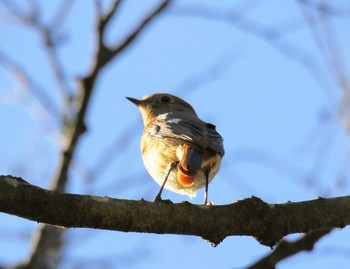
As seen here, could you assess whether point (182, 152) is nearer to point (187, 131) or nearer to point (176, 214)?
point (187, 131)

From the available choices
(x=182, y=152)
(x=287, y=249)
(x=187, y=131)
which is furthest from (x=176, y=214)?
(x=187, y=131)

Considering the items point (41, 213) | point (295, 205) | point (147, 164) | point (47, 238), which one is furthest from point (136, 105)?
point (41, 213)

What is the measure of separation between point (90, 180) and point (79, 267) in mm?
1559

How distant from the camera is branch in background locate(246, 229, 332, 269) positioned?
3271 mm

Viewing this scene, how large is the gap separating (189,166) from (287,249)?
1185 mm

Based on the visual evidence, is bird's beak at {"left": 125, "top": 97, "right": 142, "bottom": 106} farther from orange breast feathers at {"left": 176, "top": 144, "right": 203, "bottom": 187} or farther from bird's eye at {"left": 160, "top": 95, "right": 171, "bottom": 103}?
orange breast feathers at {"left": 176, "top": 144, "right": 203, "bottom": 187}

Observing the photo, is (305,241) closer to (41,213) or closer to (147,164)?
(41,213)

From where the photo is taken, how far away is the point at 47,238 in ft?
17.4

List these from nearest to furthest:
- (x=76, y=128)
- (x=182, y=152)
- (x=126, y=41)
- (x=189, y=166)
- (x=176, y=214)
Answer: (x=176, y=214) → (x=189, y=166) → (x=182, y=152) → (x=76, y=128) → (x=126, y=41)

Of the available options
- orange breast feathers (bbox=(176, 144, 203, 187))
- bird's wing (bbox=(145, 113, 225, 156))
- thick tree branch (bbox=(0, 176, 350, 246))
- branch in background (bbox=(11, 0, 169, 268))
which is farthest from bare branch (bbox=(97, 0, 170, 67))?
thick tree branch (bbox=(0, 176, 350, 246))

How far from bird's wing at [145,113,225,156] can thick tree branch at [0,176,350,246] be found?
1.19 metres

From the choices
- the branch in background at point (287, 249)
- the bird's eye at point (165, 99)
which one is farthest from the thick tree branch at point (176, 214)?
the bird's eye at point (165, 99)

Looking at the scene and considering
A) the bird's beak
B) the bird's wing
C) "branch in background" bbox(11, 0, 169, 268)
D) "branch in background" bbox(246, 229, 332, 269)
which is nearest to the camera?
"branch in background" bbox(246, 229, 332, 269)

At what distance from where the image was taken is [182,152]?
4828mm
